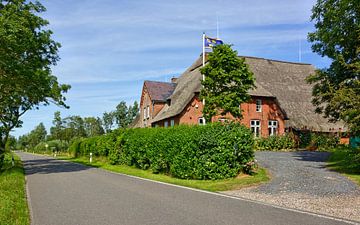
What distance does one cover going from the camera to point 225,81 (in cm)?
2612

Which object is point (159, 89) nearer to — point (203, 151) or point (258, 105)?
point (258, 105)

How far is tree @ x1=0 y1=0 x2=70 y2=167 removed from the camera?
18.9m

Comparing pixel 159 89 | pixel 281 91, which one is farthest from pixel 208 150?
pixel 159 89

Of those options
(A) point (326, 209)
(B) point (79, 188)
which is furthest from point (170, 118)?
(A) point (326, 209)

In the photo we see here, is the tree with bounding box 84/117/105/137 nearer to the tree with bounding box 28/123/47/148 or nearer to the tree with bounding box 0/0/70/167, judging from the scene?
the tree with bounding box 28/123/47/148

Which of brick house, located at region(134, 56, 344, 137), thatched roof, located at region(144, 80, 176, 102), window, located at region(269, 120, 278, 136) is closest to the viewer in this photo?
brick house, located at region(134, 56, 344, 137)

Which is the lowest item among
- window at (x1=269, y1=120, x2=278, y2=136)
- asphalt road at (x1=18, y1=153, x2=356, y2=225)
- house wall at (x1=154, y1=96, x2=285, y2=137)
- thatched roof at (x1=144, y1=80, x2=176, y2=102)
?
asphalt road at (x1=18, y1=153, x2=356, y2=225)

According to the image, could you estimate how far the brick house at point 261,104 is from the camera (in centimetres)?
3769

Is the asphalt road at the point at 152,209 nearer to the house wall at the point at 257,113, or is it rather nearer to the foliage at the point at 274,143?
the foliage at the point at 274,143

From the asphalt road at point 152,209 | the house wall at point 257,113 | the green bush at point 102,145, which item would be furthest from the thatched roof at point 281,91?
the asphalt road at point 152,209

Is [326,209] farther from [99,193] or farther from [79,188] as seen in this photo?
[79,188]

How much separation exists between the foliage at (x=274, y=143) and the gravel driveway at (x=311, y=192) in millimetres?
16356

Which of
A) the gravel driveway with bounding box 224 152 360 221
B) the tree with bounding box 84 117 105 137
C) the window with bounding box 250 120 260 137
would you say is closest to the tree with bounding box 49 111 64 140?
the tree with bounding box 84 117 105 137

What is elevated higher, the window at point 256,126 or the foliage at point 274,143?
the window at point 256,126
